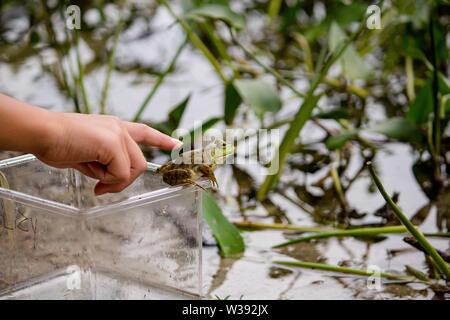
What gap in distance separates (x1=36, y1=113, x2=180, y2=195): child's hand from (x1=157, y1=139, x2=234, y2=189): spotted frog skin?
93 mm

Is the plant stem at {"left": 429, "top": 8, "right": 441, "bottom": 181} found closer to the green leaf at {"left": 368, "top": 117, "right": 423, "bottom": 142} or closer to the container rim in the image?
the green leaf at {"left": 368, "top": 117, "right": 423, "bottom": 142}

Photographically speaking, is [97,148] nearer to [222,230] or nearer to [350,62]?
[222,230]

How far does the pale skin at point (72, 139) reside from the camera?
835 millimetres


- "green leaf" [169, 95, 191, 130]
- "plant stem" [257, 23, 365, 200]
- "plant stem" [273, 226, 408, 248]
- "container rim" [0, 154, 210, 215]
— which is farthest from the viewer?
"green leaf" [169, 95, 191, 130]

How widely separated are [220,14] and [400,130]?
0.42m

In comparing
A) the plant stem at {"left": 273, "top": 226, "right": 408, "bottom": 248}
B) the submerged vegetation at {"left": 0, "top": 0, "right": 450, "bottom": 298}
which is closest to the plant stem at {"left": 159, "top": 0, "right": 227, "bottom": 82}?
the submerged vegetation at {"left": 0, "top": 0, "right": 450, "bottom": 298}

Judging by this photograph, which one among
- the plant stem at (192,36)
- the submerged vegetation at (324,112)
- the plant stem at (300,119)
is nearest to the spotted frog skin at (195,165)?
the submerged vegetation at (324,112)

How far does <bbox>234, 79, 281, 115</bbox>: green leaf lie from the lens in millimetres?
1562

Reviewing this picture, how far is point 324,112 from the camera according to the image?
5.34ft

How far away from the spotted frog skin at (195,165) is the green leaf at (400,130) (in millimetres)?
587

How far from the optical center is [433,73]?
1505mm

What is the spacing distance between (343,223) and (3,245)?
0.65 m

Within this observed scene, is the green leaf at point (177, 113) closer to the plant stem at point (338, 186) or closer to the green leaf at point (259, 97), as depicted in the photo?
the green leaf at point (259, 97)

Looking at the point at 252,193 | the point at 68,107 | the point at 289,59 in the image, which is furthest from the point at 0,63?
the point at 252,193
